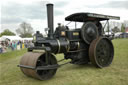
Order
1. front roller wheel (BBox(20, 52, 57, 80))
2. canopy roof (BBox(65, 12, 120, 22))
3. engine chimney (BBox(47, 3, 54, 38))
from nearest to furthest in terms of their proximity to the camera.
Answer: front roller wheel (BBox(20, 52, 57, 80)) < engine chimney (BBox(47, 3, 54, 38)) < canopy roof (BBox(65, 12, 120, 22))

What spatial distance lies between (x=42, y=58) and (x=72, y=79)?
1.16 m

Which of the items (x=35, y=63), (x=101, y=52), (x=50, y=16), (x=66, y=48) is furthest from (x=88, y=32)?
(x=35, y=63)

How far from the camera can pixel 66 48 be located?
496cm

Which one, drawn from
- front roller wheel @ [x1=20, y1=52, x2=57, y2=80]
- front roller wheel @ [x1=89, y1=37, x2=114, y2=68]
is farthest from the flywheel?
front roller wheel @ [x1=20, y1=52, x2=57, y2=80]

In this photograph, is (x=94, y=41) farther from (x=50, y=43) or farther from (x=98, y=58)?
(x=50, y=43)

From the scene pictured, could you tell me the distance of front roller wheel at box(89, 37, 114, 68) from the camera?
541 cm

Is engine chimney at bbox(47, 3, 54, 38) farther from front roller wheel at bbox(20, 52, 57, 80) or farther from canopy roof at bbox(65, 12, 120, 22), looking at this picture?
canopy roof at bbox(65, 12, 120, 22)

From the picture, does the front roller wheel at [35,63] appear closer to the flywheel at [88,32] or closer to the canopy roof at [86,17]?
the flywheel at [88,32]

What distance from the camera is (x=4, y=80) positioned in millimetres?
4332

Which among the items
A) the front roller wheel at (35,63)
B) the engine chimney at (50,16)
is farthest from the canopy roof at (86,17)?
the front roller wheel at (35,63)

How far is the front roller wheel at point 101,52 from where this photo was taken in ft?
17.8

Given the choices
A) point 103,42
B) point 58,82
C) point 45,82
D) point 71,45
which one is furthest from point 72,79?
point 103,42

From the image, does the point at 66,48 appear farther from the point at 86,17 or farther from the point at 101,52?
the point at 86,17

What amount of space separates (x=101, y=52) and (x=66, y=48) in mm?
1690
